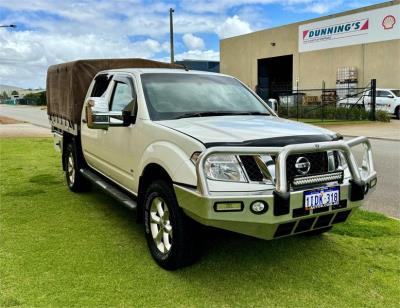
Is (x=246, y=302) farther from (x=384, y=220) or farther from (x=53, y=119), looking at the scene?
(x=53, y=119)

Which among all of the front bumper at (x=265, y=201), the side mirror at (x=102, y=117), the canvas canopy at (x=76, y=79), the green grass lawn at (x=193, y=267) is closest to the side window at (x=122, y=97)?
the side mirror at (x=102, y=117)

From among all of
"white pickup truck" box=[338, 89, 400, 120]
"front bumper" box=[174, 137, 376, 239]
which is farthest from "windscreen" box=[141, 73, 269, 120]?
"white pickup truck" box=[338, 89, 400, 120]

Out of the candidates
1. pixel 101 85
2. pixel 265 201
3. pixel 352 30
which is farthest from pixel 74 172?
pixel 352 30

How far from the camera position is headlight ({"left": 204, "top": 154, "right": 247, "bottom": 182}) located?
139 inches

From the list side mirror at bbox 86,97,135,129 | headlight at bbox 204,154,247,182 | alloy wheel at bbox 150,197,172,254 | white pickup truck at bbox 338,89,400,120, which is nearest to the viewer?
headlight at bbox 204,154,247,182

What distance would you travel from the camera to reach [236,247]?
4.68 m

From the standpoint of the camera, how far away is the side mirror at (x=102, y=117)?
459cm

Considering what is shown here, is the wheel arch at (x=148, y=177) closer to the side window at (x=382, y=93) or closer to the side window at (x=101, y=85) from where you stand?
the side window at (x=101, y=85)

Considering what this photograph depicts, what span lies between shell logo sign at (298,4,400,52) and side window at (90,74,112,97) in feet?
88.8

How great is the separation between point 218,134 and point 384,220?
2911 millimetres

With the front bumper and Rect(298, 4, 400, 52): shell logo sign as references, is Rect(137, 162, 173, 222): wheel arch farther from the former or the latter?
Rect(298, 4, 400, 52): shell logo sign

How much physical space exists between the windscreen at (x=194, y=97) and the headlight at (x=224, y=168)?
118cm

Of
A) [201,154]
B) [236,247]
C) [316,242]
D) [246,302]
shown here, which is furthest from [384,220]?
[201,154]

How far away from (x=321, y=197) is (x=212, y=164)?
3.01 feet
